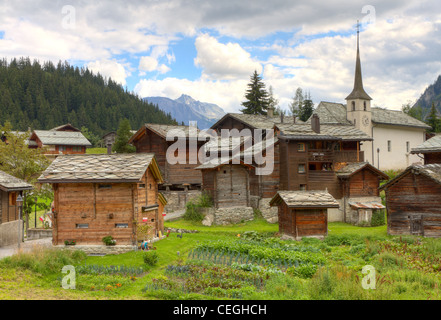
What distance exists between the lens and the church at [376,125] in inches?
2201

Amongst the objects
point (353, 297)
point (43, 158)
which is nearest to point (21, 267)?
point (353, 297)

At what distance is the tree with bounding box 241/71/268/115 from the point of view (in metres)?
66.6

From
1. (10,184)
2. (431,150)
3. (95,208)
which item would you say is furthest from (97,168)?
(431,150)

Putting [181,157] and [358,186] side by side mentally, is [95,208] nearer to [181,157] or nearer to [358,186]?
[181,157]

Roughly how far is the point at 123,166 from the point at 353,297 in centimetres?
1441

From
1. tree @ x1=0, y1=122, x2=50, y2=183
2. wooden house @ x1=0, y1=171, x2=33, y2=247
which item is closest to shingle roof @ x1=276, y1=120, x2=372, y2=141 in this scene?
tree @ x1=0, y1=122, x2=50, y2=183

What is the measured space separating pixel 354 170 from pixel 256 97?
32.7 metres

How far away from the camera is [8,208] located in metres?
25.0

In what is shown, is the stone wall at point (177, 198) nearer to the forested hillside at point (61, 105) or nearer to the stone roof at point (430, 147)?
the stone roof at point (430, 147)

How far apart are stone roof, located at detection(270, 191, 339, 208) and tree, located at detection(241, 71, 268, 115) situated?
38119 mm

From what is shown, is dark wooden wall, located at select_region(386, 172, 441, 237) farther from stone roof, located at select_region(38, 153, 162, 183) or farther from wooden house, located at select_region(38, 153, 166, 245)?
wooden house, located at select_region(38, 153, 166, 245)

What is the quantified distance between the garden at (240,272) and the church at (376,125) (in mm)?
32373
